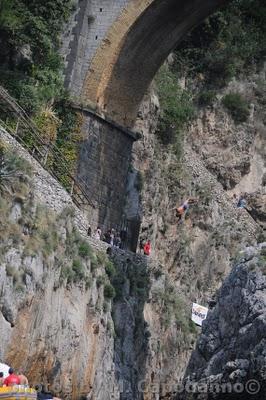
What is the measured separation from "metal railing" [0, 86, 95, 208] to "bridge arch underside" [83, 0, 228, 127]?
105 inches

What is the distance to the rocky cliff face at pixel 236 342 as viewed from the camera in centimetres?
2583

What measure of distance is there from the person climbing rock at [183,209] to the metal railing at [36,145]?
6.73m

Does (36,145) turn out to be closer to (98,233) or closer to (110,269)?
(98,233)

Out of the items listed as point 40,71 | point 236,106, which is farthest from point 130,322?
point 236,106

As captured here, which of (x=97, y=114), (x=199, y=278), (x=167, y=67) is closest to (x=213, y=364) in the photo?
(x=97, y=114)

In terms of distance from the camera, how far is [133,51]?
1431 inches

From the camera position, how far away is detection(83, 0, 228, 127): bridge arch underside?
35844 millimetres

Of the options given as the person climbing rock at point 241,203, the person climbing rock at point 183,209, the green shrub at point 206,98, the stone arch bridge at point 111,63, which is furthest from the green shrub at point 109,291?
the green shrub at point 206,98

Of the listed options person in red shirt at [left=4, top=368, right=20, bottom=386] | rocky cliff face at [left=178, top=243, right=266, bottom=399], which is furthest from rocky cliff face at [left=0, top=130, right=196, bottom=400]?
person in red shirt at [left=4, top=368, right=20, bottom=386]

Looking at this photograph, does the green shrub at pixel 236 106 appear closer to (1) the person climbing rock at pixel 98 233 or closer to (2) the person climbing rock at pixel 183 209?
(2) the person climbing rock at pixel 183 209

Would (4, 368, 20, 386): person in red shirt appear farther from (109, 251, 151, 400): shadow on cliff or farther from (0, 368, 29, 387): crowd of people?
(109, 251, 151, 400): shadow on cliff

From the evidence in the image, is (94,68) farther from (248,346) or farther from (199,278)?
(248,346)

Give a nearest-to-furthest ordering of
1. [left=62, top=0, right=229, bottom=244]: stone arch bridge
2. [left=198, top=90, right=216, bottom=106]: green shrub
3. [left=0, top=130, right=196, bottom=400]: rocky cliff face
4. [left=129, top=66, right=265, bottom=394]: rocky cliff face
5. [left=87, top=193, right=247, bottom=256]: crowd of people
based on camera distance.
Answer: [left=0, top=130, right=196, bottom=400]: rocky cliff face, [left=87, top=193, right=247, bottom=256]: crowd of people, [left=62, top=0, right=229, bottom=244]: stone arch bridge, [left=129, top=66, right=265, bottom=394]: rocky cliff face, [left=198, top=90, right=216, bottom=106]: green shrub

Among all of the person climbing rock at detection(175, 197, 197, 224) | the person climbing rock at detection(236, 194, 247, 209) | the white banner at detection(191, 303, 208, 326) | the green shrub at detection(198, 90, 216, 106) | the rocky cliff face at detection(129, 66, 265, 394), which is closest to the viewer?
the white banner at detection(191, 303, 208, 326)
